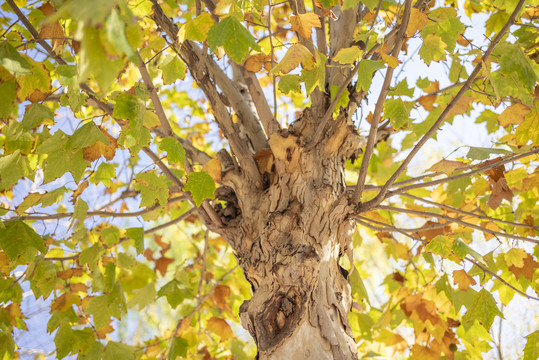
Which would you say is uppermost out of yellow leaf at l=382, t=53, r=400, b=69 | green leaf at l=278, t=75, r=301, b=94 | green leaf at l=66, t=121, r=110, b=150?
green leaf at l=278, t=75, r=301, b=94

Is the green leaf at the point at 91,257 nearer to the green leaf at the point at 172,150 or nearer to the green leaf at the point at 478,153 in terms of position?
the green leaf at the point at 172,150

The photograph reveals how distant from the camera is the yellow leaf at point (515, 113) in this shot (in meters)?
1.62

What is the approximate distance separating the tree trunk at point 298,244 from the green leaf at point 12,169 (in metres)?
0.74

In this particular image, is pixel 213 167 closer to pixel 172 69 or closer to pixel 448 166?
pixel 172 69

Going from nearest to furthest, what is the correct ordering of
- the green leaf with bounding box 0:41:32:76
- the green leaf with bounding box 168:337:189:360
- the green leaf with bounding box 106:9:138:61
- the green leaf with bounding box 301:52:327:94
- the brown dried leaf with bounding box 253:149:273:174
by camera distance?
the green leaf with bounding box 106:9:138:61 < the green leaf with bounding box 0:41:32:76 < the green leaf with bounding box 301:52:327:94 < the brown dried leaf with bounding box 253:149:273:174 < the green leaf with bounding box 168:337:189:360

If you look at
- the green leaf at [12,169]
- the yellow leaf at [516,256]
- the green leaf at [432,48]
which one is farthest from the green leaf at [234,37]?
the yellow leaf at [516,256]

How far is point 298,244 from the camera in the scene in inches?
53.7

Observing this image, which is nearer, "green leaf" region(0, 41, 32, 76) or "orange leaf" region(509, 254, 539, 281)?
"green leaf" region(0, 41, 32, 76)

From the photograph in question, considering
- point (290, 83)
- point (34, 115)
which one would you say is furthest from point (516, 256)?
point (34, 115)

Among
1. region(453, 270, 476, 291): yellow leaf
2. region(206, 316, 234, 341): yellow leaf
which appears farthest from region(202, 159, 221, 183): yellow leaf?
region(453, 270, 476, 291): yellow leaf

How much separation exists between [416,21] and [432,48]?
0.36ft

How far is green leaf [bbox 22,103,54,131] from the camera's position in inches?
51.3

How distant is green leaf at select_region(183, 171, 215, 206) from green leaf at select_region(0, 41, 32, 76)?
1.82ft

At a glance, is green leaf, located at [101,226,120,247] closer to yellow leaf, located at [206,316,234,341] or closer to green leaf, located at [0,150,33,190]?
green leaf, located at [0,150,33,190]
